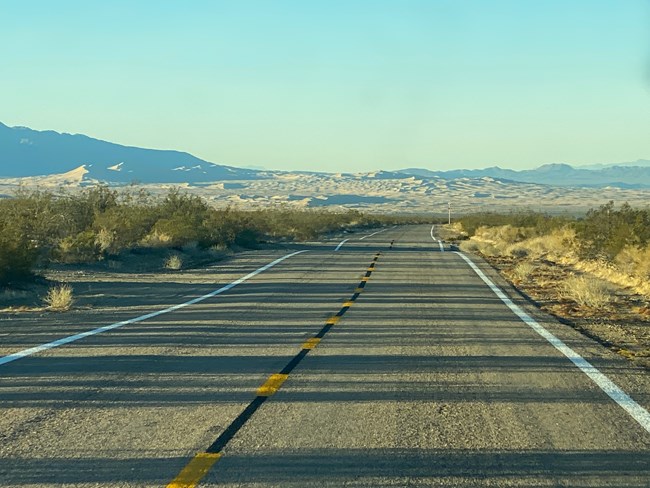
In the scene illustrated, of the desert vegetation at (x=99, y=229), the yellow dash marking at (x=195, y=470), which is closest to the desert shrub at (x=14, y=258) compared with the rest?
the desert vegetation at (x=99, y=229)

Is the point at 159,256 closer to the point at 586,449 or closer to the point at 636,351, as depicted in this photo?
the point at 636,351

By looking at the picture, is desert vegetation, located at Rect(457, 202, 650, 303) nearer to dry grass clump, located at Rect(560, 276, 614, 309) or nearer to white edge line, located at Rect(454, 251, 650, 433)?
dry grass clump, located at Rect(560, 276, 614, 309)

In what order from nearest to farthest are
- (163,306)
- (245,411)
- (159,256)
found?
(245,411), (163,306), (159,256)

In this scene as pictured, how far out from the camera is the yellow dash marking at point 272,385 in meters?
8.66

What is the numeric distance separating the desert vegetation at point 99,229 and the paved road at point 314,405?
19.7 feet

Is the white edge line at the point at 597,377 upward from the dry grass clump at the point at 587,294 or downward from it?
upward

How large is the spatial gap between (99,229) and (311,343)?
20.0m

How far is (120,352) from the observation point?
11.0m

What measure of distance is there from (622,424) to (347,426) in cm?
244

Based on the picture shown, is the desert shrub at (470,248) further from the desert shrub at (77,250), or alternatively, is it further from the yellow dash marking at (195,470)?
the yellow dash marking at (195,470)

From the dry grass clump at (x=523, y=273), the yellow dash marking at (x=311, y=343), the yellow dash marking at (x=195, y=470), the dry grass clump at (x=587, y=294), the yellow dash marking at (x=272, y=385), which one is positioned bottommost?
the dry grass clump at (x=523, y=273)

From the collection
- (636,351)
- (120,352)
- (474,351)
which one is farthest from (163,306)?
(636,351)

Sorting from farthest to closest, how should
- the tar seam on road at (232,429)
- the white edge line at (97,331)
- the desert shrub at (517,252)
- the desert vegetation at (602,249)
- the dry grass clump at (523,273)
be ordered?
1. the desert shrub at (517,252)
2. the dry grass clump at (523,273)
3. the desert vegetation at (602,249)
4. the white edge line at (97,331)
5. the tar seam on road at (232,429)

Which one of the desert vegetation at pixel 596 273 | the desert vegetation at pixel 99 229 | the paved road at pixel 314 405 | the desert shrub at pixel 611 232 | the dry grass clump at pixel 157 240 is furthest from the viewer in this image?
the dry grass clump at pixel 157 240
